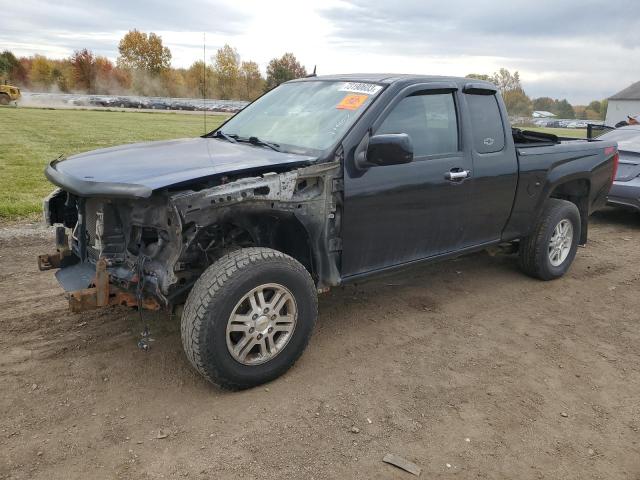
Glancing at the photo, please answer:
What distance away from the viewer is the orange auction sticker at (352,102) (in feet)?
12.7

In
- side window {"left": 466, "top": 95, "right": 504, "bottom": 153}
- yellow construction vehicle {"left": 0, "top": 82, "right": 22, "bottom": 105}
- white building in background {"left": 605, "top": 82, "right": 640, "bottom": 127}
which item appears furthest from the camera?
white building in background {"left": 605, "top": 82, "right": 640, "bottom": 127}

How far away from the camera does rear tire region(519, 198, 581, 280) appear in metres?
5.34

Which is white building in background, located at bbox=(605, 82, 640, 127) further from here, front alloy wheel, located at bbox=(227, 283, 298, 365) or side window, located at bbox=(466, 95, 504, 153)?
front alloy wheel, located at bbox=(227, 283, 298, 365)

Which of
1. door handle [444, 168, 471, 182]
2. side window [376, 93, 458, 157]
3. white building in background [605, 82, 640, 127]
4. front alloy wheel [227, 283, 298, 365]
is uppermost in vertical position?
white building in background [605, 82, 640, 127]

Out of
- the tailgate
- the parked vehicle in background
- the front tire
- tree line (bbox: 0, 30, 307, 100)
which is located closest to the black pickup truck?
the front tire

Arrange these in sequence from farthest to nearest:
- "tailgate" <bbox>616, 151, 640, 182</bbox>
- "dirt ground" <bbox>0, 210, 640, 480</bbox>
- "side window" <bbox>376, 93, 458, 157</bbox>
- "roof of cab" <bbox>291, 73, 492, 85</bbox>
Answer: "tailgate" <bbox>616, 151, 640, 182</bbox>, "roof of cab" <bbox>291, 73, 492, 85</bbox>, "side window" <bbox>376, 93, 458, 157</bbox>, "dirt ground" <bbox>0, 210, 640, 480</bbox>

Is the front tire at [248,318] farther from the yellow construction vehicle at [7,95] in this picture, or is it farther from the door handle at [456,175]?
the yellow construction vehicle at [7,95]

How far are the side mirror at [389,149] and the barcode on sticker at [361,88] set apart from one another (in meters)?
0.53

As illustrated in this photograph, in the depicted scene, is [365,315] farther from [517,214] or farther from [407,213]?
[517,214]

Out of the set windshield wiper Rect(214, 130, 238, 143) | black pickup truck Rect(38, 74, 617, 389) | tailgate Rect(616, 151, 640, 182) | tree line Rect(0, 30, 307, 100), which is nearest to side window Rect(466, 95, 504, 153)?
black pickup truck Rect(38, 74, 617, 389)

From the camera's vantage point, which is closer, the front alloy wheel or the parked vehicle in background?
the front alloy wheel

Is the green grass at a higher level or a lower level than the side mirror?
lower

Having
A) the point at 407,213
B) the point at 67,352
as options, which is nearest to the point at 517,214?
the point at 407,213

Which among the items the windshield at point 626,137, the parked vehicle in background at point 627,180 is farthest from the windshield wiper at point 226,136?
the windshield at point 626,137
